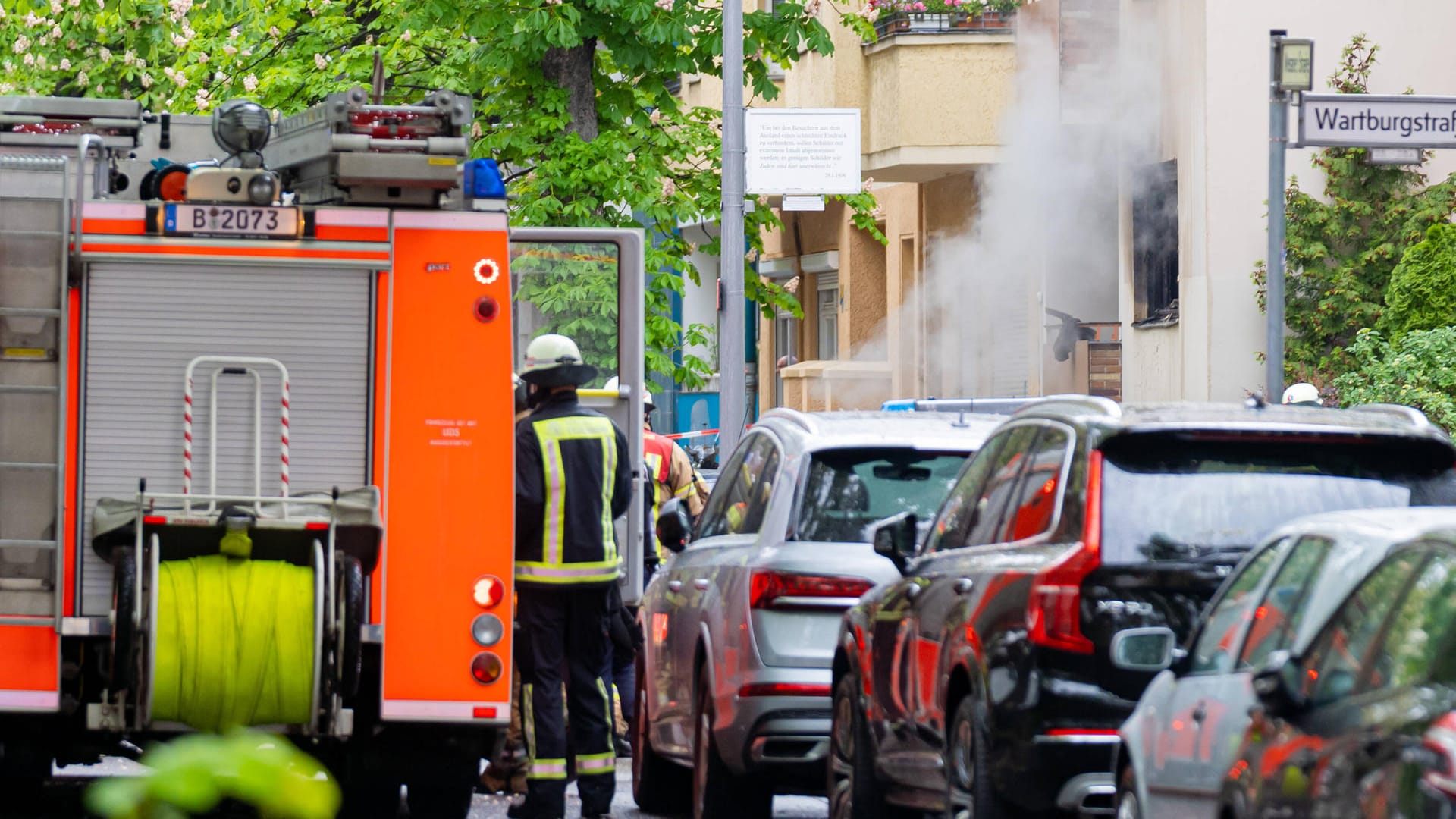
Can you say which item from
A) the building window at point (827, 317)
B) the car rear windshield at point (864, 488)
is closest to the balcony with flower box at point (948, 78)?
the building window at point (827, 317)

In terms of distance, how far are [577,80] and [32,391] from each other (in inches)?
605

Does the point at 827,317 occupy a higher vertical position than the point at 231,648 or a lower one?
higher

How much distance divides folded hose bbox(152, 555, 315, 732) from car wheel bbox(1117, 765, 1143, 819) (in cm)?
269

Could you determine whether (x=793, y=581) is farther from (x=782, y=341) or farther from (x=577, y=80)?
(x=782, y=341)

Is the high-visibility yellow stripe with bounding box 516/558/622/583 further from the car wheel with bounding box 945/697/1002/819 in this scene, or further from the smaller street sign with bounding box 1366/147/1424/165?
the smaller street sign with bounding box 1366/147/1424/165

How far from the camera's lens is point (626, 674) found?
41.8 feet

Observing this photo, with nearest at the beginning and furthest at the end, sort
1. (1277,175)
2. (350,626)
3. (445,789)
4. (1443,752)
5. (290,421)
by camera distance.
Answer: (1443,752), (350,626), (290,421), (445,789), (1277,175)

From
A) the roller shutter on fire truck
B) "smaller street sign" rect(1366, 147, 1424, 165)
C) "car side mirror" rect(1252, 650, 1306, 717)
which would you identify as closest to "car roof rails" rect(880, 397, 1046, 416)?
"smaller street sign" rect(1366, 147, 1424, 165)

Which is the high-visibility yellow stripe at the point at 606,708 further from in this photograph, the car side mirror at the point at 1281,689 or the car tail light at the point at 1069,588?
the car side mirror at the point at 1281,689

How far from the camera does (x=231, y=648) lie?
7.80 meters

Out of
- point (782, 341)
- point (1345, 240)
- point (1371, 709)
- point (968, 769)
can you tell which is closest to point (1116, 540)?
point (968, 769)

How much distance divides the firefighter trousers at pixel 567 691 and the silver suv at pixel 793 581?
402mm

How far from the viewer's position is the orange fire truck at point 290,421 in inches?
318

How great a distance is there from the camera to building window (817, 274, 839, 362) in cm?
3569
